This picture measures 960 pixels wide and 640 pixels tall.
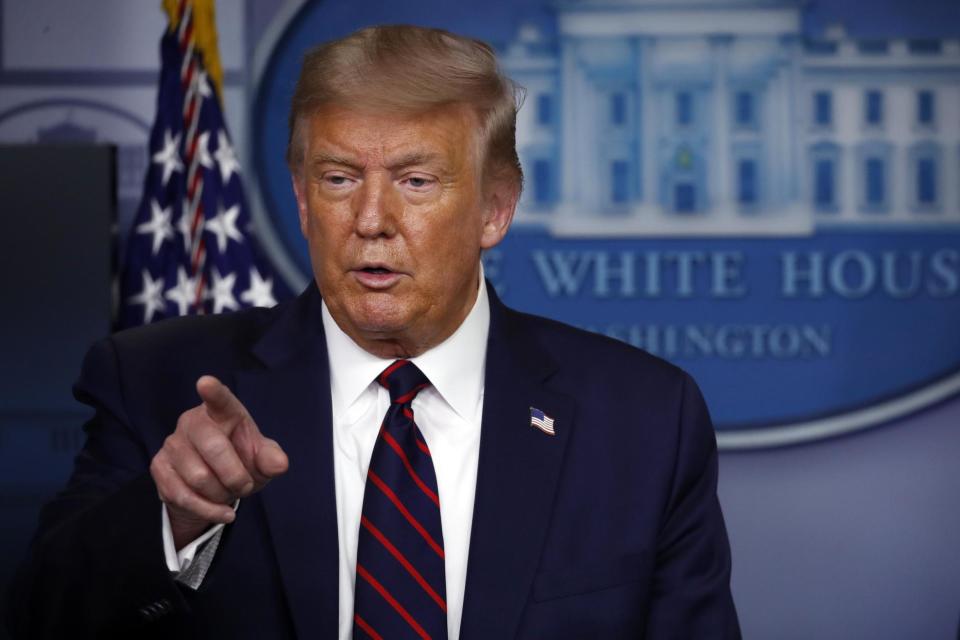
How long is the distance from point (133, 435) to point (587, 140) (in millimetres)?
1983

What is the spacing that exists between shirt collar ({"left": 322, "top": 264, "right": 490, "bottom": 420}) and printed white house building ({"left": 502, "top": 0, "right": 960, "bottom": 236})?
1.63 metres

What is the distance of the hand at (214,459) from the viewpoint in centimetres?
119

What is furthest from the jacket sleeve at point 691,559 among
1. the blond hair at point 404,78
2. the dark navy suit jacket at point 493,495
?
the blond hair at point 404,78

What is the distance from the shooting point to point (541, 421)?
5.73 feet

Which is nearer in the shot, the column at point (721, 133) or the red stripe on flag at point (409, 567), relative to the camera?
the red stripe on flag at point (409, 567)

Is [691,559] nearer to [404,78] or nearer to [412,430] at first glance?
[412,430]

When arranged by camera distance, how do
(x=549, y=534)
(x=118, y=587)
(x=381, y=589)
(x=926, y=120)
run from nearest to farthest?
(x=118, y=587) → (x=381, y=589) → (x=549, y=534) → (x=926, y=120)

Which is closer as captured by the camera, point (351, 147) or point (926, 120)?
point (351, 147)

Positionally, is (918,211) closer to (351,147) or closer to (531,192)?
(531,192)

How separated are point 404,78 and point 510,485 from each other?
1.85ft

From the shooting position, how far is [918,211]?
11.0ft

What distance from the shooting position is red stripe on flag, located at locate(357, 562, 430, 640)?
1.55m

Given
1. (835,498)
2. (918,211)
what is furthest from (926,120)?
(835,498)

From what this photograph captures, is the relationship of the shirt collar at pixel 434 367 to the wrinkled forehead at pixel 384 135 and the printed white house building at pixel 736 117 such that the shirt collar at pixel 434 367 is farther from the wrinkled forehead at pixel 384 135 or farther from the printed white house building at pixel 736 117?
the printed white house building at pixel 736 117
